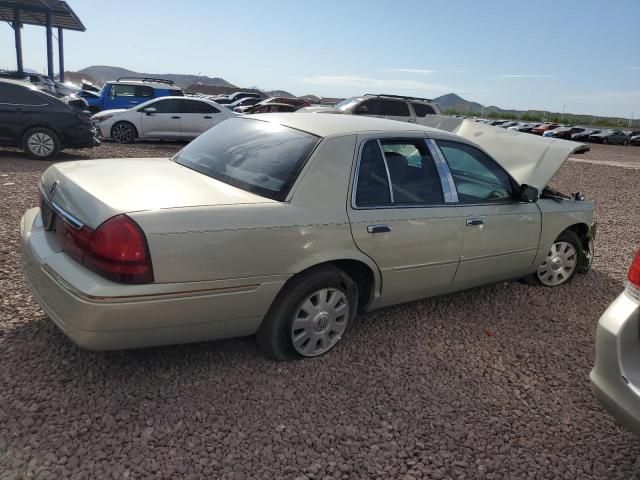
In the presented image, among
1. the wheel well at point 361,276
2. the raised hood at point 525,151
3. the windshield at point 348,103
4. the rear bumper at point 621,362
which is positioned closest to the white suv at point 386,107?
the windshield at point 348,103

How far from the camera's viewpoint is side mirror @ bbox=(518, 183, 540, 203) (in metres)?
4.04

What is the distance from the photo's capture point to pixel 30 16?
3122cm

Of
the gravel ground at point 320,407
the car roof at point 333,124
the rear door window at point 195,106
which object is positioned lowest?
the gravel ground at point 320,407

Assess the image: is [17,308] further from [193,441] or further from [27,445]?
[193,441]

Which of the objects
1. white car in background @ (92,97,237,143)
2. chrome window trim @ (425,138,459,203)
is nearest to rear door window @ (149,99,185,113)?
white car in background @ (92,97,237,143)

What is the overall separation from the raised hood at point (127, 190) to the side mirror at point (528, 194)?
7.39 feet

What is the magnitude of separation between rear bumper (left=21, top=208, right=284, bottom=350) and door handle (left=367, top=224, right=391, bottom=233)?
700mm

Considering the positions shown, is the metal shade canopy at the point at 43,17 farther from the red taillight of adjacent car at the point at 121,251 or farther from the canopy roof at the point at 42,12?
the red taillight of adjacent car at the point at 121,251

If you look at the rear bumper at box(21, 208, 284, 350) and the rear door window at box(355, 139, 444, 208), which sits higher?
the rear door window at box(355, 139, 444, 208)

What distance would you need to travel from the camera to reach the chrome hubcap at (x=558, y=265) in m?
4.81

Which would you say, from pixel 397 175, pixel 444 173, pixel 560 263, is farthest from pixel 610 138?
pixel 397 175

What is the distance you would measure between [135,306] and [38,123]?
341 inches

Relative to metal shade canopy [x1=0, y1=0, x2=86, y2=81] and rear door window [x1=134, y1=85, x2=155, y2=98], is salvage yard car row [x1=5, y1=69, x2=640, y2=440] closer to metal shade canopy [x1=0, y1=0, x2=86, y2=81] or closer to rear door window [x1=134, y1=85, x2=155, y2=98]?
rear door window [x1=134, y1=85, x2=155, y2=98]

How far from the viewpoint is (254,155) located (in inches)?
131
